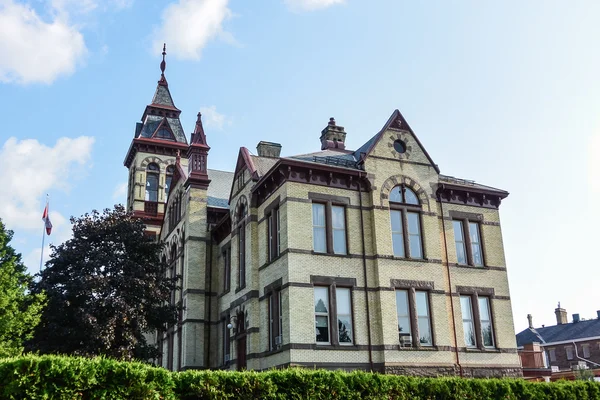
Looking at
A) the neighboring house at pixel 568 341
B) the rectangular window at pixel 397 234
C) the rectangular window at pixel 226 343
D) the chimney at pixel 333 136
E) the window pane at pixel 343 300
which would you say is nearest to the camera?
the window pane at pixel 343 300

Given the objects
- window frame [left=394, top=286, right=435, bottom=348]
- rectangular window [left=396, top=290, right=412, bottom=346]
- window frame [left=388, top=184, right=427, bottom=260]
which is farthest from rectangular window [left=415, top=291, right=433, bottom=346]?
window frame [left=388, top=184, right=427, bottom=260]

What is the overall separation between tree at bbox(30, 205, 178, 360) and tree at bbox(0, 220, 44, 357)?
1636 millimetres

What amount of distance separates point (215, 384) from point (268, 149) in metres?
17.5

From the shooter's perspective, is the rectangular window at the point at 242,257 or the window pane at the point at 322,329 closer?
the window pane at the point at 322,329

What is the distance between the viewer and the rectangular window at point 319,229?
946 inches

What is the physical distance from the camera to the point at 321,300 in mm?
23266

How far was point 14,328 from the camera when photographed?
22438 millimetres

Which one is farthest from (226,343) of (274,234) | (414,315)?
(414,315)

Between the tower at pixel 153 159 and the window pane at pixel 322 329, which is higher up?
the tower at pixel 153 159

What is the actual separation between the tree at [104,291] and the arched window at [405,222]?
11360mm

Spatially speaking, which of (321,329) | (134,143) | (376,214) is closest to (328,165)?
(376,214)

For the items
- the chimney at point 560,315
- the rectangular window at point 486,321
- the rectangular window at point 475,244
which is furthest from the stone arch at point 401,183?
the chimney at point 560,315

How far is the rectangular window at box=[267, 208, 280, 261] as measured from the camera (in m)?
24.7

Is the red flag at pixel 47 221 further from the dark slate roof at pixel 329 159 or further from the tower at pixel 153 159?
the dark slate roof at pixel 329 159
